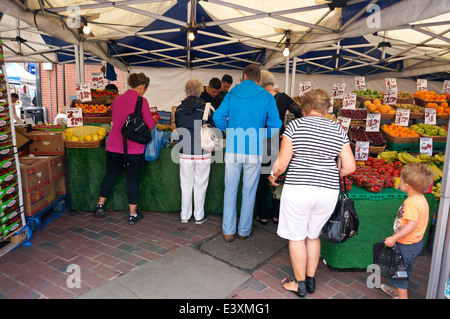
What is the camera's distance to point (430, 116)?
197 inches

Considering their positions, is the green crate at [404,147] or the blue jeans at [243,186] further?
the green crate at [404,147]

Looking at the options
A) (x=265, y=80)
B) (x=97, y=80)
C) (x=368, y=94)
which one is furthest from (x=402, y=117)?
(x=97, y=80)

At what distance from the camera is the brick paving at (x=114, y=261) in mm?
2799

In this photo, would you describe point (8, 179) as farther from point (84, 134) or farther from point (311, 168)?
point (311, 168)

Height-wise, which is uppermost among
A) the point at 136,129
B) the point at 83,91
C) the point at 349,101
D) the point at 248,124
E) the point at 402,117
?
the point at 83,91

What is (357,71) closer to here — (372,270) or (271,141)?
(271,141)

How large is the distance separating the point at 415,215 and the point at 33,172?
411cm

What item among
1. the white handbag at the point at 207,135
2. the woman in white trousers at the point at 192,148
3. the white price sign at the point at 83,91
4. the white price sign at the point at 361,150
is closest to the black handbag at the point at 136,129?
the woman in white trousers at the point at 192,148

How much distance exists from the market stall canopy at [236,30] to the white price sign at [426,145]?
1662mm

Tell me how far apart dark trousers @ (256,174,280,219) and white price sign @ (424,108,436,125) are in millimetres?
2918

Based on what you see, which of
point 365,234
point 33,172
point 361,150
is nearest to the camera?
point 365,234

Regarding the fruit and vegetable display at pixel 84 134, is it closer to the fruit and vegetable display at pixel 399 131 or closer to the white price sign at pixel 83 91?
the white price sign at pixel 83 91

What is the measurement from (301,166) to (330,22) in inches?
155
